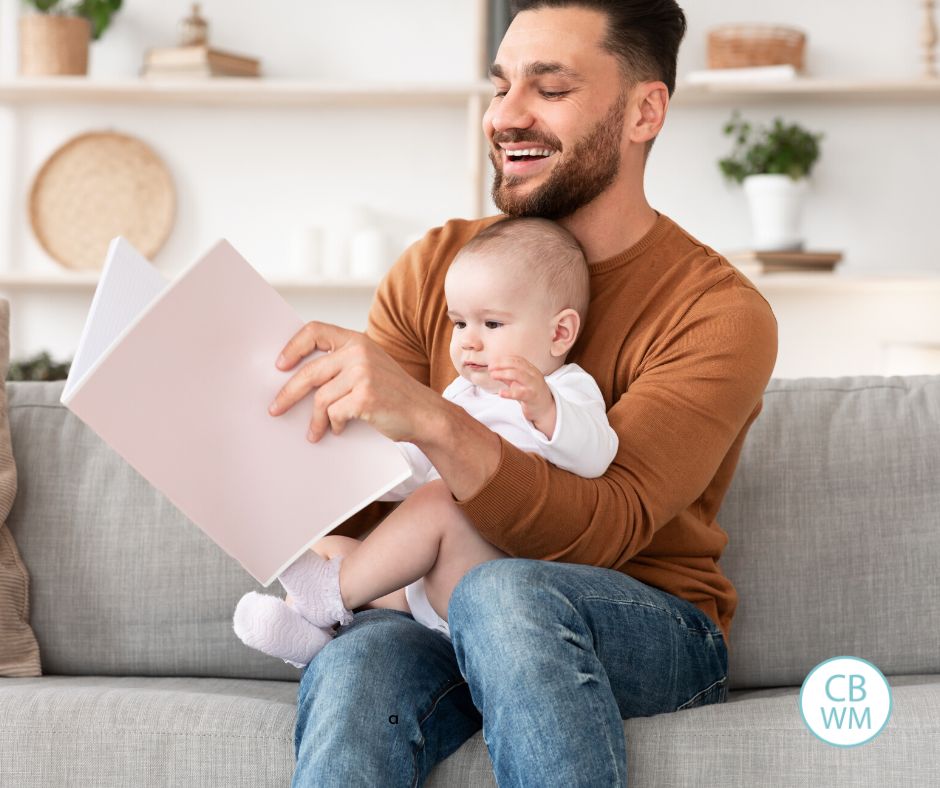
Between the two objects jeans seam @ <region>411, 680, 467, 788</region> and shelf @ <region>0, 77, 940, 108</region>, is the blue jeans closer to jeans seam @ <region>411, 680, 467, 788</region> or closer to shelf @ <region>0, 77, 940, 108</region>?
jeans seam @ <region>411, 680, 467, 788</region>

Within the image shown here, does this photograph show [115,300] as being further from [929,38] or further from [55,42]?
[929,38]

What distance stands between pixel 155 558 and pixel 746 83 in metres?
2.28

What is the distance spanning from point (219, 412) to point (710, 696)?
0.70m

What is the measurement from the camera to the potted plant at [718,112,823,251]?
3385 mm

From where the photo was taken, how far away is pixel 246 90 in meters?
3.49

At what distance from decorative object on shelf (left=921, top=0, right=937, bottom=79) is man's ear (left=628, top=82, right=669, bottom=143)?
207 centimetres

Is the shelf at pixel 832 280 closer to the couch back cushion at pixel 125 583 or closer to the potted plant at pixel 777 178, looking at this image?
the potted plant at pixel 777 178

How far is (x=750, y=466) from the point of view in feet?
5.97

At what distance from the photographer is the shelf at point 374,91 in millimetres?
3381

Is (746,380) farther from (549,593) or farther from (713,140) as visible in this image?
(713,140)

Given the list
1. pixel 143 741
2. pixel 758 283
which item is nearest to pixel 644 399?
pixel 143 741

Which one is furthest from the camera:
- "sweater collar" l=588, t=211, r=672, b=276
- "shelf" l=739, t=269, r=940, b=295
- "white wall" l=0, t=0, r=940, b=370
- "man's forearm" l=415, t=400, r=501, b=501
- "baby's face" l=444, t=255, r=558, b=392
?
"white wall" l=0, t=0, r=940, b=370

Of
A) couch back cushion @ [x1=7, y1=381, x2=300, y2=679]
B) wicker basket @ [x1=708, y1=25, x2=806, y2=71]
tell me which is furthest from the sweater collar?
wicker basket @ [x1=708, y1=25, x2=806, y2=71]

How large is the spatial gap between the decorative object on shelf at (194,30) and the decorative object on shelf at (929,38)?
209 centimetres
